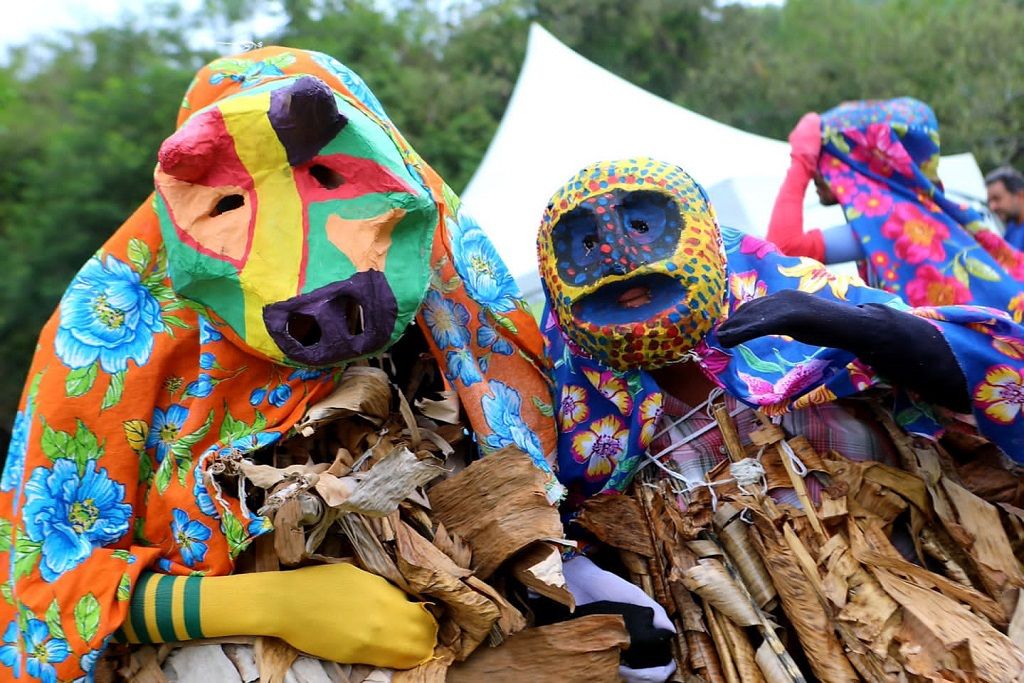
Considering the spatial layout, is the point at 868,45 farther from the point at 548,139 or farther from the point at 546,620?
the point at 546,620

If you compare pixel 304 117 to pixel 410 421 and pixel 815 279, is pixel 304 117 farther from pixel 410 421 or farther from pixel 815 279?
pixel 815 279

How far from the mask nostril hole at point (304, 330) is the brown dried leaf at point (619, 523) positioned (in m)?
0.62

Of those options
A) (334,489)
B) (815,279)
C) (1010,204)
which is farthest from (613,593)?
(1010,204)

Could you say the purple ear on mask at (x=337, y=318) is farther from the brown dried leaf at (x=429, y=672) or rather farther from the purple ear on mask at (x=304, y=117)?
the brown dried leaf at (x=429, y=672)

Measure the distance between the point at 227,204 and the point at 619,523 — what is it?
2.77 ft

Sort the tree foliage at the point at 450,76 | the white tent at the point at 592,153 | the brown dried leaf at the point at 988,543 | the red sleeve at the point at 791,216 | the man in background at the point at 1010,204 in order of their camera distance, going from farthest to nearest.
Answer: the tree foliage at the point at 450,76 < the white tent at the point at 592,153 < the man in background at the point at 1010,204 < the red sleeve at the point at 791,216 < the brown dried leaf at the point at 988,543

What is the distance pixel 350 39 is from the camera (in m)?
12.1

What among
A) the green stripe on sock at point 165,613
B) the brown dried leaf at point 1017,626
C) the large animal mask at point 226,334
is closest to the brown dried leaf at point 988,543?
the brown dried leaf at point 1017,626

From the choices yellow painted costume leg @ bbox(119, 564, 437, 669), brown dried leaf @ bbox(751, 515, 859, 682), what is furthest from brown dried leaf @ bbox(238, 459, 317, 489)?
brown dried leaf @ bbox(751, 515, 859, 682)

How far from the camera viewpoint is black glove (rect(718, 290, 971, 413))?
1.51 m

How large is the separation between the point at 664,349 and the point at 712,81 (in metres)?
14.5

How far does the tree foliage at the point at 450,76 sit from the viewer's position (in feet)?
29.2

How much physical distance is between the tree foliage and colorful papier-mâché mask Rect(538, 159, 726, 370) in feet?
13.6

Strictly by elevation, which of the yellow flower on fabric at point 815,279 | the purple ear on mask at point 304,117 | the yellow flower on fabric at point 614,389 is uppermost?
the purple ear on mask at point 304,117
